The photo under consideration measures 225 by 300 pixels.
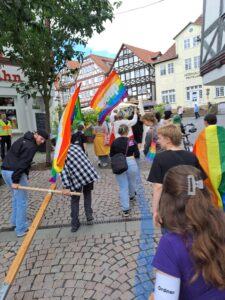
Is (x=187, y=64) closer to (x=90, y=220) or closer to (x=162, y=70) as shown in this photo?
(x=162, y=70)

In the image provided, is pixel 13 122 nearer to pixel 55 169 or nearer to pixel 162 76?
pixel 55 169

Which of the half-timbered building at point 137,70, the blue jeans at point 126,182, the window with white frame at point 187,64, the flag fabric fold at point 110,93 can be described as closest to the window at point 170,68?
the window with white frame at point 187,64

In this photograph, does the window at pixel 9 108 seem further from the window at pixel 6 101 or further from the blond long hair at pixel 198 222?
the blond long hair at pixel 198 222

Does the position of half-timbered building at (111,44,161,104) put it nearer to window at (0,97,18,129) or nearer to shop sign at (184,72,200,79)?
shop sign at (184,72,200,79)

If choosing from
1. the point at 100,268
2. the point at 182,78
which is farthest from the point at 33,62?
the point at 182,78

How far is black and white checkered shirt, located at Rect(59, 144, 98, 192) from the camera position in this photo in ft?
14.8

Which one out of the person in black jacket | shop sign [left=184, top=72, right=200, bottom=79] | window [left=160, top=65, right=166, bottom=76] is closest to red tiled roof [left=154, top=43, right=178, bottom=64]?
window [left=160, top=65, right=166, bottom=76]

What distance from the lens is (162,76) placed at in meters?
45.3

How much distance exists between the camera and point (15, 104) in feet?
47.8

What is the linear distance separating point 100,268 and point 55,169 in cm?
134

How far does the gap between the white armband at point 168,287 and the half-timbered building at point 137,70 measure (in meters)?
47.8

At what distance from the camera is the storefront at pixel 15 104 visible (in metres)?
13.7

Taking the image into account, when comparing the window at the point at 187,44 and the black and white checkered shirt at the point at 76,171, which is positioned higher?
the window at the point at 187,44

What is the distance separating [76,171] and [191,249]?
3313 millimetres
